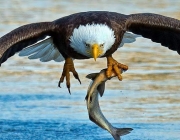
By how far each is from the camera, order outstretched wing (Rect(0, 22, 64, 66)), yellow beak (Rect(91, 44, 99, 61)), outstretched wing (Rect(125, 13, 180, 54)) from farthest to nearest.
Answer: outstretched wing (Rect(125, 13, 180, 54)) → outstretched wing (Rect(0, 22, 64, 66)) → yellow beak (Rect(91, 44, 99, 61))

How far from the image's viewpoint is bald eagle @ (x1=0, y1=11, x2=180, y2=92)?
8.05m

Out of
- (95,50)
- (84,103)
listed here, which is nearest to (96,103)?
(95,50)

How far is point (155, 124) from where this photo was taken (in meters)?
9.46

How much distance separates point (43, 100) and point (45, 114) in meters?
0.59

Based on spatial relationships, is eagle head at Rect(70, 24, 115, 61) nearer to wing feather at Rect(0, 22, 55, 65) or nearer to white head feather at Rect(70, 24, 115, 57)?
white head feather at Rect(70, 24, 115, 57)

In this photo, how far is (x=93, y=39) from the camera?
26.0 ft

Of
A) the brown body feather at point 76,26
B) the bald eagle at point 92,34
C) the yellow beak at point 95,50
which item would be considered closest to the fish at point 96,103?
the bald eagle at point 92,34

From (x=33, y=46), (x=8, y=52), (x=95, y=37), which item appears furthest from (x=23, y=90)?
(x=95, y=37)

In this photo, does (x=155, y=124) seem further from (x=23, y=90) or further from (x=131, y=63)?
(x=131, y=63)

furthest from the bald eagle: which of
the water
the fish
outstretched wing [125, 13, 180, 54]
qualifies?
the water

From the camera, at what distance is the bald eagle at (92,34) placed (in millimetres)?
8055

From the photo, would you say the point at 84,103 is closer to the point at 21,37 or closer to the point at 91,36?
the point at 21,37

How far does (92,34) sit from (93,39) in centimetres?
6

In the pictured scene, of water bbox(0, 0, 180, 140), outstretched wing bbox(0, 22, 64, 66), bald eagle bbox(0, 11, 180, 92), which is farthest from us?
water bbox(0, 0, 180, 140)
